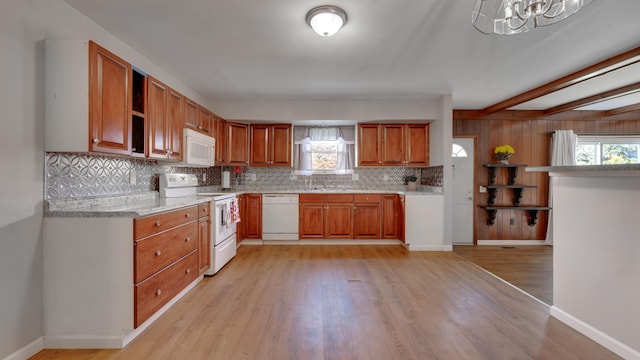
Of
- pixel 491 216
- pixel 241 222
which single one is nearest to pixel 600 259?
pixel 491 216

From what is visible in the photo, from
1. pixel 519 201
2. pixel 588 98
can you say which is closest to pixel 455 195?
pixel 519 201

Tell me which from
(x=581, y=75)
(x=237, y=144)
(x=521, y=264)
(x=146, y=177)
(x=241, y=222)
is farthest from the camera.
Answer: (x=237, y=144)

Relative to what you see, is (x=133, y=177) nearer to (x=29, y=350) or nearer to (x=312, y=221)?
(x=29, y=350)

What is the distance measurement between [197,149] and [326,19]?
2.32 metres

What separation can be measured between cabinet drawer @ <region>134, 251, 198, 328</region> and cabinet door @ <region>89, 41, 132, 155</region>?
1.06 m

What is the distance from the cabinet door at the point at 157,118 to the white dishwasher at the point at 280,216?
2.06 metres

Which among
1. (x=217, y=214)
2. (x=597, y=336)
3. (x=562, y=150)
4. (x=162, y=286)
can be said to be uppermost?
(x=562, y=150)

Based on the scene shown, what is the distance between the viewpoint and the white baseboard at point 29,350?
1.71 metres

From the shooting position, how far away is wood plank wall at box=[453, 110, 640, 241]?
206 inches

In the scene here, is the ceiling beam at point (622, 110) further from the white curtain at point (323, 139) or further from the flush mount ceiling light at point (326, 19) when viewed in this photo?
the flush mount ceiling light at point (326, 19)

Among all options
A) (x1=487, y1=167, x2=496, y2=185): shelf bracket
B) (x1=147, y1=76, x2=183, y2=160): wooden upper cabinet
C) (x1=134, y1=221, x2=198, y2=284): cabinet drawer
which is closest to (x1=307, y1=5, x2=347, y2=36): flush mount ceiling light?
(x1=147, y1=76, x2=183, y2=160): wooden upper cabinet

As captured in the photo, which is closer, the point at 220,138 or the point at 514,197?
the point at 220,138

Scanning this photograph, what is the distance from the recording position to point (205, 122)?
4004 mm

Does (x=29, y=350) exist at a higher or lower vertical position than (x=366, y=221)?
lower
